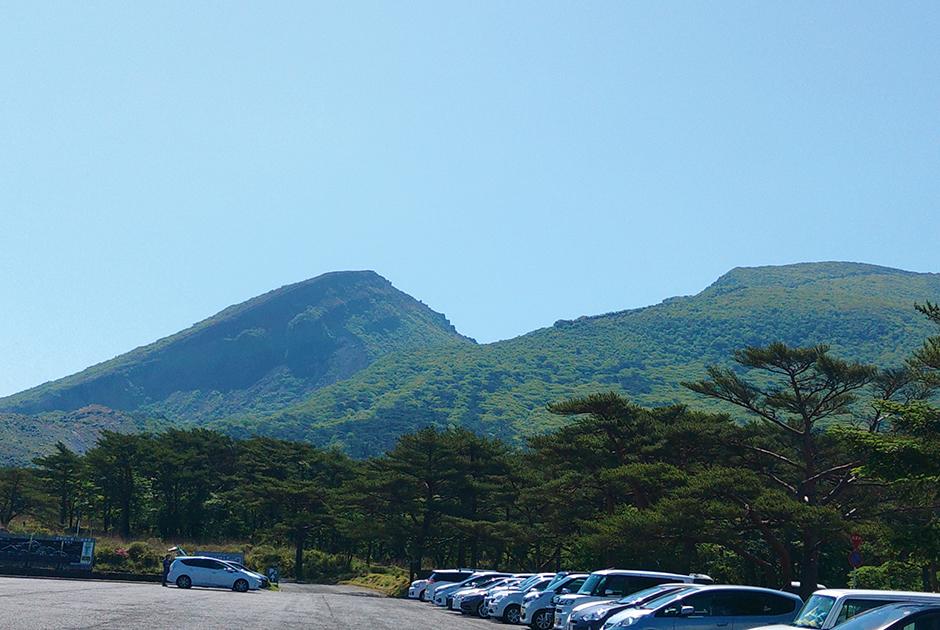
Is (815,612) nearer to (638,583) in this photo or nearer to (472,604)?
(638,583)

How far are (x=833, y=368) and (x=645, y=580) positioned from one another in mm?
16764

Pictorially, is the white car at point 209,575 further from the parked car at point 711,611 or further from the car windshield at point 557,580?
the parked car at point 711,611

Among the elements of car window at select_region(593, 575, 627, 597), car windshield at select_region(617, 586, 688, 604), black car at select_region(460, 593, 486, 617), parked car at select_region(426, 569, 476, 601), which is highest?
car windshield at select_region(617, 586, 688, 604)

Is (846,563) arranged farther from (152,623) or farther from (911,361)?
(152,623)

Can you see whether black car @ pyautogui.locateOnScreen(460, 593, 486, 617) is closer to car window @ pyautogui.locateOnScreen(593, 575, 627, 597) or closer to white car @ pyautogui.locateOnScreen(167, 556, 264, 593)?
car window @ pyautogui.locateOnScreen(593, 575, 627, 597)

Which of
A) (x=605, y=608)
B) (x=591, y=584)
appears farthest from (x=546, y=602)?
(x=605, y=608)

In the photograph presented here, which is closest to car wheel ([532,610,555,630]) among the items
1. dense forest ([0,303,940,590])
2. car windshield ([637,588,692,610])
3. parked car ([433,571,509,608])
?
dense forest ([0,303,940,590])

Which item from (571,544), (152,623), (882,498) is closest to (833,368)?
(882,498)

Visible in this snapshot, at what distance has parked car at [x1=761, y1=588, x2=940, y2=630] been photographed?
14.4 metres

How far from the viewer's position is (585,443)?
4916 centimetres

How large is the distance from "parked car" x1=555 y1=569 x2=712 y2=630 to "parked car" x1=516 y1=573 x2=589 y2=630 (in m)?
2.35

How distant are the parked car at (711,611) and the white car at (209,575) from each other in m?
29.8

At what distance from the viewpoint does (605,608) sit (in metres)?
21.5

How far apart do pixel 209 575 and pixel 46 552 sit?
40.2 ft
